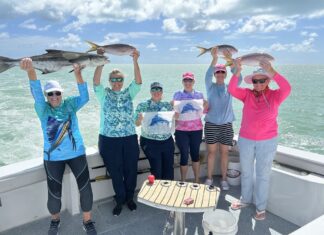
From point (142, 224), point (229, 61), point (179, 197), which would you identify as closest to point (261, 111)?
point (229, 61)

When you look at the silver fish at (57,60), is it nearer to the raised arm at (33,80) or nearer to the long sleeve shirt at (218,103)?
the raised arm at (33,80)

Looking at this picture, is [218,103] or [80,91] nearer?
[80,91]

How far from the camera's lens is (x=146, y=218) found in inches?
146

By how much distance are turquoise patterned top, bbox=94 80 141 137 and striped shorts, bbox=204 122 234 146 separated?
3.59 feet

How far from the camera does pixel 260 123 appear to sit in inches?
135

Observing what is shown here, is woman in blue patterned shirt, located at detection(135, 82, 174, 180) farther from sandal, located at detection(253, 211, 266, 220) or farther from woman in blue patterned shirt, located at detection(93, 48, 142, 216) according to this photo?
sandal, located at detection(253, 211, 266, 220)

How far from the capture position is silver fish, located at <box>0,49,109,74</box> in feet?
10.0

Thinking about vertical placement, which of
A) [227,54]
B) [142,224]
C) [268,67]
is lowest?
[142,224]

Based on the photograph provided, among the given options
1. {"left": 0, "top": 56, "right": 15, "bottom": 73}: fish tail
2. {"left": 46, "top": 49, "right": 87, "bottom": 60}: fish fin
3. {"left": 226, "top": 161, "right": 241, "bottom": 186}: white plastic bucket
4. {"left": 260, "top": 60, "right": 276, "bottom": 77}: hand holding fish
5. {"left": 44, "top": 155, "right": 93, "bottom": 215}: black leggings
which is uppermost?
{"left": 46, "top": 49, "right": 87, "bottom": 60}: fish fin

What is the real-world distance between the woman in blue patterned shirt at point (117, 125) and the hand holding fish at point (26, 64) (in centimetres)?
70

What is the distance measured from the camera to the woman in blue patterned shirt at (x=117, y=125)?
3.53 meters

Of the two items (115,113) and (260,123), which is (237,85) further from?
(115,113)

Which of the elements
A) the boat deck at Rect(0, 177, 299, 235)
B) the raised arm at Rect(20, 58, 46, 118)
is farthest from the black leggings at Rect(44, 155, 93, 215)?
the raised arm at Rect(20, 58, 46, 118)

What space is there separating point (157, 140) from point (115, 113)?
0.60 m
